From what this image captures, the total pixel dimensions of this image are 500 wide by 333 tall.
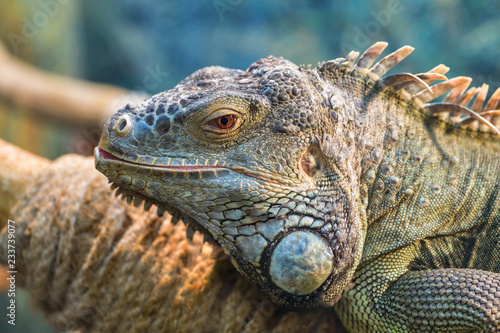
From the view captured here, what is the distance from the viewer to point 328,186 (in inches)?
88.1

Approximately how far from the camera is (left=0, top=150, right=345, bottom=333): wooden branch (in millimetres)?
2643

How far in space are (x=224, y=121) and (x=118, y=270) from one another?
Result: 137 centimetres

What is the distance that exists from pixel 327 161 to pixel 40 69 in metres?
9.88

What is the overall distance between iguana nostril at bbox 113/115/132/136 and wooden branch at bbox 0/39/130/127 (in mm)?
6549

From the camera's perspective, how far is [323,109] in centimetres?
230

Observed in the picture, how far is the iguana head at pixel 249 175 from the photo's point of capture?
2117mm

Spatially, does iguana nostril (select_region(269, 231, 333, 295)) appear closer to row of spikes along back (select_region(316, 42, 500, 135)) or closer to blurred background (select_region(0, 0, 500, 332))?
row of spikes along back (select_region(316, 42, 500, 135))

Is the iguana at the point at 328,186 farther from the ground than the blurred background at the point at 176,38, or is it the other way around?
A: the blurred background at the point at 176,38

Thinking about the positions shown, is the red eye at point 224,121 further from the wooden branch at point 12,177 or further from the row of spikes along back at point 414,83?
the wooden branch at point 12,177

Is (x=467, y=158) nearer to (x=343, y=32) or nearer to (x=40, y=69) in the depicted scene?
(x=343, y=32)

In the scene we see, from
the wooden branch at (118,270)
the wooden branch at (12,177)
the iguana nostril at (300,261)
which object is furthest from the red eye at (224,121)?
the wooden branch at (12,177)

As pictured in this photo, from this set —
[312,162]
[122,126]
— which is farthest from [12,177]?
[312,162]

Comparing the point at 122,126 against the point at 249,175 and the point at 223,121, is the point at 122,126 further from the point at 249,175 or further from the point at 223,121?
the point at 249,175

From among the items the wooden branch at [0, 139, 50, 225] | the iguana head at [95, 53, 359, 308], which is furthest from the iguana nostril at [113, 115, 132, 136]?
the wooden branch at [0, 139, 50, 225]
